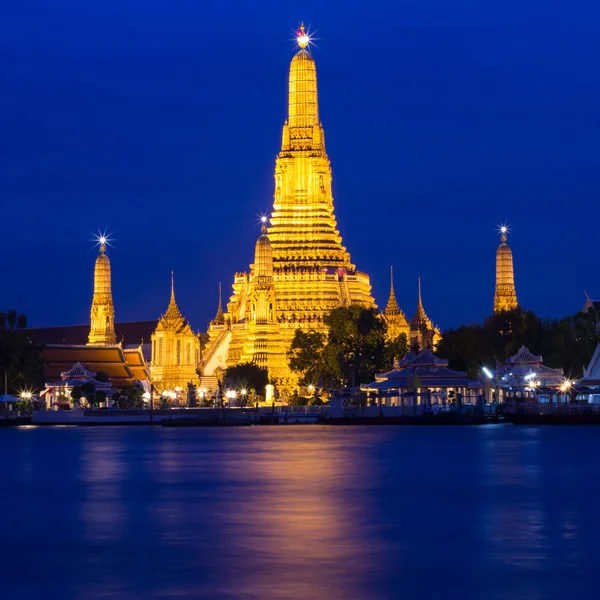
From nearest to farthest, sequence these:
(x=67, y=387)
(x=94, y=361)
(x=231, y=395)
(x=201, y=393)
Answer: (x=231, y=395), (x=67, y=387), (x=201, y=393), (x=94, y=361)

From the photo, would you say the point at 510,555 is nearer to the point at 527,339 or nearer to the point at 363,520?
the point at 363,520

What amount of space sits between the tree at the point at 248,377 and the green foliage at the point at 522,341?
10304 millimetres

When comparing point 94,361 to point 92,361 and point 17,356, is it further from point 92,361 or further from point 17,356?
point 17,356

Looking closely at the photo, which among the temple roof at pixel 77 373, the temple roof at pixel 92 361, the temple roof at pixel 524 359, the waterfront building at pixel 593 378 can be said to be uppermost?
the temple roof at pixel 92 361

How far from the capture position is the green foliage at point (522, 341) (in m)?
87.6

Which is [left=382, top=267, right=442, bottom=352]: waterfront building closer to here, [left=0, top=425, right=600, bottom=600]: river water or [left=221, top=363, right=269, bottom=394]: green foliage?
[left=221, top=363, right=269, bottom=394]: green foliage

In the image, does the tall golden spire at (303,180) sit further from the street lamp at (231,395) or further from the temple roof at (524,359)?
the temple roof at (524,359)

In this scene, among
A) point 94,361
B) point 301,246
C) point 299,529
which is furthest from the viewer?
point 94,361

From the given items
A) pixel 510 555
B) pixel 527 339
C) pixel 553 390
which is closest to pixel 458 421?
pixel 553 390

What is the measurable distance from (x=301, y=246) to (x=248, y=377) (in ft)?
39.0

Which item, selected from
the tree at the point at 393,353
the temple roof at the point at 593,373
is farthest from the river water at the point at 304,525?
the tree at the point at 393,353

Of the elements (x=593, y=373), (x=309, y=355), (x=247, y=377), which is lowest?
(x=593, y=373)

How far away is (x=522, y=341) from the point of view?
9256 cm

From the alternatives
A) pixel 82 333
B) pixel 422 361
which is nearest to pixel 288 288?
pixel 422 361
